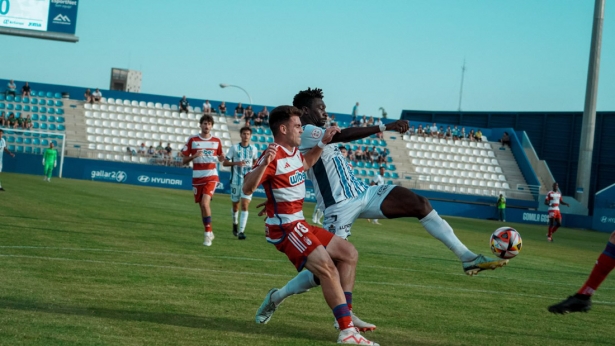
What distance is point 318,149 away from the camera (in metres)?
7.24

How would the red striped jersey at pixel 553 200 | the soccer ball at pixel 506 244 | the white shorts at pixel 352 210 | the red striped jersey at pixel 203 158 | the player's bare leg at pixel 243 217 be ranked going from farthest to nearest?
the red striped jersey at pixel 553 200
the player's bare leg at pixel 243 217
the red striped jersey at pixel 203 158
the white shorts at pixel 352 210
the soccer ball at pixel 506 244

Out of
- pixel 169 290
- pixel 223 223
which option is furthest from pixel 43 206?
pixel 169 290

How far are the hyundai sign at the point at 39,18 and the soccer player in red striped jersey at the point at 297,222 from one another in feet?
79.4

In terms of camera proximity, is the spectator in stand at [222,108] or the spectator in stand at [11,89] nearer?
the spectator in stand at [11,89]

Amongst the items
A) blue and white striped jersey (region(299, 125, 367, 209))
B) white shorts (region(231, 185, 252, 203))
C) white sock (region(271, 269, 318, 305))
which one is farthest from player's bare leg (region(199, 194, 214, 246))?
white sock (region(271, 269, 318, 305))

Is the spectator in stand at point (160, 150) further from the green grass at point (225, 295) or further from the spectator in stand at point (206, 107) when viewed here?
the green grass at point (225, 295)

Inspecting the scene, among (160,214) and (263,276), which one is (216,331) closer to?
(263,276)

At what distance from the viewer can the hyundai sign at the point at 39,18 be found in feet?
93.8

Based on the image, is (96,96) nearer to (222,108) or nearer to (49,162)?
(222,108)

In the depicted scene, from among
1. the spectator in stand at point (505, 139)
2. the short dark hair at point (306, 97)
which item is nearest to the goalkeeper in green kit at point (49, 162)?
the short dark hair at point (306, 97)

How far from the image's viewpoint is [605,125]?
194 ft

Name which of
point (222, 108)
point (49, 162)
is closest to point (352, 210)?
point (49, 162)

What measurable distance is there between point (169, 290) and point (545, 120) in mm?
59351

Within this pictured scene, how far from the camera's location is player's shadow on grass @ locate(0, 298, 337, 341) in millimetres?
6797
